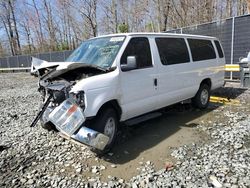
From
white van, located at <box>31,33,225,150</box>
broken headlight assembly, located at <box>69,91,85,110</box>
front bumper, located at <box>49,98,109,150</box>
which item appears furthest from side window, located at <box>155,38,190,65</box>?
front bumper, located at <box>49,98,109,150</box>

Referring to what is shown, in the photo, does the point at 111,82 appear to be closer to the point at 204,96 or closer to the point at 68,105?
the point at 68,105

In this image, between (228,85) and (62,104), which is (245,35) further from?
(62,104)

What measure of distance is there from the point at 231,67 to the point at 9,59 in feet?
106

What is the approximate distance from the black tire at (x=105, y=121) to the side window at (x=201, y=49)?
3.23m

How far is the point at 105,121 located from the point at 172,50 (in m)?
2.63

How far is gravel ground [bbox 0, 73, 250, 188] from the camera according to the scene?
3.63 meters

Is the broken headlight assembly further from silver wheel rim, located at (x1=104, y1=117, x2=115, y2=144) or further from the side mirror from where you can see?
the side mirror

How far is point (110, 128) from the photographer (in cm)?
462

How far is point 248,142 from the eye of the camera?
4758 millimetres

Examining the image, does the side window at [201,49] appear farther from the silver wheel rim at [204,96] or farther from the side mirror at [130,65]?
the side mirror at [130,65]

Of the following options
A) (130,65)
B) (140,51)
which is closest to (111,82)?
(130,65)

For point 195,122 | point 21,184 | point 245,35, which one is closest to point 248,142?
point 195,122

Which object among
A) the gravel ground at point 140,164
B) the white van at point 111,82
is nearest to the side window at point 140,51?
the white van at point 111,82

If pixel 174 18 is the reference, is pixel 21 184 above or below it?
below
